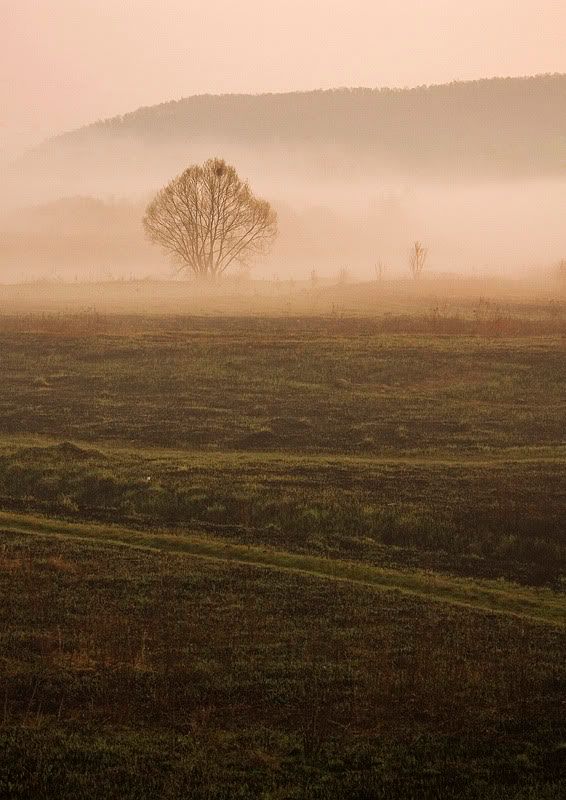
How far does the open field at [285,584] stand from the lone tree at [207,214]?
56.1 meters

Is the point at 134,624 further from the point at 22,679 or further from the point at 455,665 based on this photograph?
the point at 455,665

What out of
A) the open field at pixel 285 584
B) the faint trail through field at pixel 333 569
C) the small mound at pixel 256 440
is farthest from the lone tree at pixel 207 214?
the faint trail through field at pixel 333 569

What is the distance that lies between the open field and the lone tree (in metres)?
56.1

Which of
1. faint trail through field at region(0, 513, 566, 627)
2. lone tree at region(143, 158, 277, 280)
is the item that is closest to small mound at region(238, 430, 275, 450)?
faint trail through field at region(0, 513, 566, 627)

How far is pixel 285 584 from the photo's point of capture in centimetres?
2436

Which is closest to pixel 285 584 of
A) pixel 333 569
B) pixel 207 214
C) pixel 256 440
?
pixel 333 569

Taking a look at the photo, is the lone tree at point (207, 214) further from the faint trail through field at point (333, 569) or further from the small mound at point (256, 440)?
the faint trail through field at point (333, 569)

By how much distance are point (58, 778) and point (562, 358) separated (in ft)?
134

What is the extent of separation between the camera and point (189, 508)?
31.5m

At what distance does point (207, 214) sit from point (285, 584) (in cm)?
8369

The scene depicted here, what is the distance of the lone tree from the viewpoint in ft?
341

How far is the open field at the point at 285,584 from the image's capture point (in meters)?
16.4

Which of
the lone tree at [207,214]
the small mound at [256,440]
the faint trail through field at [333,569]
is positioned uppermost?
the lone tree at [207,214]

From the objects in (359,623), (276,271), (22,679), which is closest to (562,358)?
(359,623)
